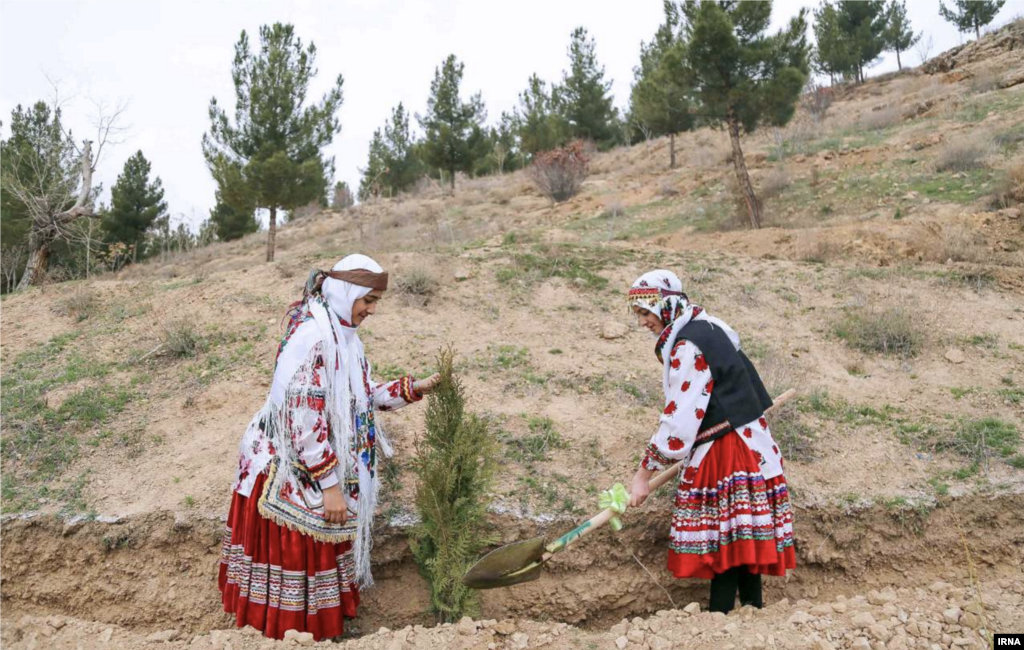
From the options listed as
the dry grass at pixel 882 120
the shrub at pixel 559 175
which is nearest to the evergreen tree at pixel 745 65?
the shrub at pixel 559 175

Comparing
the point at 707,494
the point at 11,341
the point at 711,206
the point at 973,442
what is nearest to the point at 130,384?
the point at 11,341

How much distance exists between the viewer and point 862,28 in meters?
24.8

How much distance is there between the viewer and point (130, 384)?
4980 mm

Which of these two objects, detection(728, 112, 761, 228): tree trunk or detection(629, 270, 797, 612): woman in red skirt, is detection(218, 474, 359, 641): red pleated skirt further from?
detection(728, 112, 761, 228): tree trunk

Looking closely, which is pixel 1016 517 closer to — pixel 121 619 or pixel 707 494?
pixel 707 494

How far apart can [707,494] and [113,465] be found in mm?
3747

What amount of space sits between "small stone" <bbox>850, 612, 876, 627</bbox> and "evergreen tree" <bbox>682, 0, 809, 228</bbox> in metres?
9.29

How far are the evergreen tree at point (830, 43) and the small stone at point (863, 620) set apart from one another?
27.9 meters

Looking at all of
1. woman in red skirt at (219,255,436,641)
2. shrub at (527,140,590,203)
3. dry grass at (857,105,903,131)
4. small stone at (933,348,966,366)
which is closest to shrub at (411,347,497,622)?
woman in red skirt at (219,255,436,641)

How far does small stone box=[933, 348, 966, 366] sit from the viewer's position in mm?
5287

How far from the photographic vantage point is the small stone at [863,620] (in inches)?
99.8

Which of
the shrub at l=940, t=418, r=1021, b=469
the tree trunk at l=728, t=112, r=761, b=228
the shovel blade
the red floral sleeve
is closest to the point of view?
the red floral sleeve

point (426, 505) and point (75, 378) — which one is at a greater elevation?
point (75, 378)

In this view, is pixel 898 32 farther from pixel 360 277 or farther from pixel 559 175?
pixel 360 277
